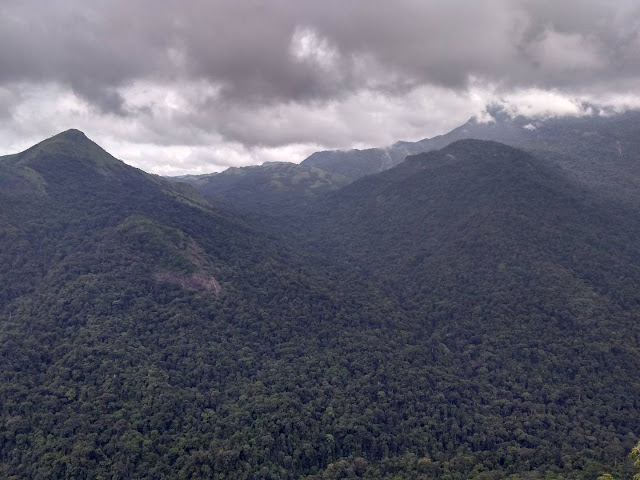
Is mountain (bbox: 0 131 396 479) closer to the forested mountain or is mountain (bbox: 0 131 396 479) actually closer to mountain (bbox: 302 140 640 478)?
the forested mountain

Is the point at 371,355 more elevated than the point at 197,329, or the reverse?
the point at 197,329

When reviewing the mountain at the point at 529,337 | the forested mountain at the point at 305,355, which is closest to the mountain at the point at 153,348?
the forested mountain at the point at 305,355

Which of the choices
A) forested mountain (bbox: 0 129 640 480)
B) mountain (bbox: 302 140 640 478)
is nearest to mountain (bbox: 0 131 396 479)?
forested mountain (bbox: 0 129 640 480)

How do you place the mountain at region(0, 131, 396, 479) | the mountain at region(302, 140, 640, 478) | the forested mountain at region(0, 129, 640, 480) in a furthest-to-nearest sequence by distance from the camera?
the mountain at region(302, 140, 640, 478) → the forested mountain at region(0, 129, 640, 480) → the mountain at region(0, 131, 396, 479)

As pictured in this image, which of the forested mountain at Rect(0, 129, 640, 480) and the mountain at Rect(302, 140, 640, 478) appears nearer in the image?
the forested mountain at Rect(0, 129, 640, 480)

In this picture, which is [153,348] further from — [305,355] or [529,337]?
[529,337]

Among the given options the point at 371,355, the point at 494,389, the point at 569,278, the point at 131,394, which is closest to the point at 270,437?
the point at 131,394

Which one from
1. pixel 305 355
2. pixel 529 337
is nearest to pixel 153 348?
pixel 305 355

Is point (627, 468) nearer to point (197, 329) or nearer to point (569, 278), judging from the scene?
point (569, 278)
